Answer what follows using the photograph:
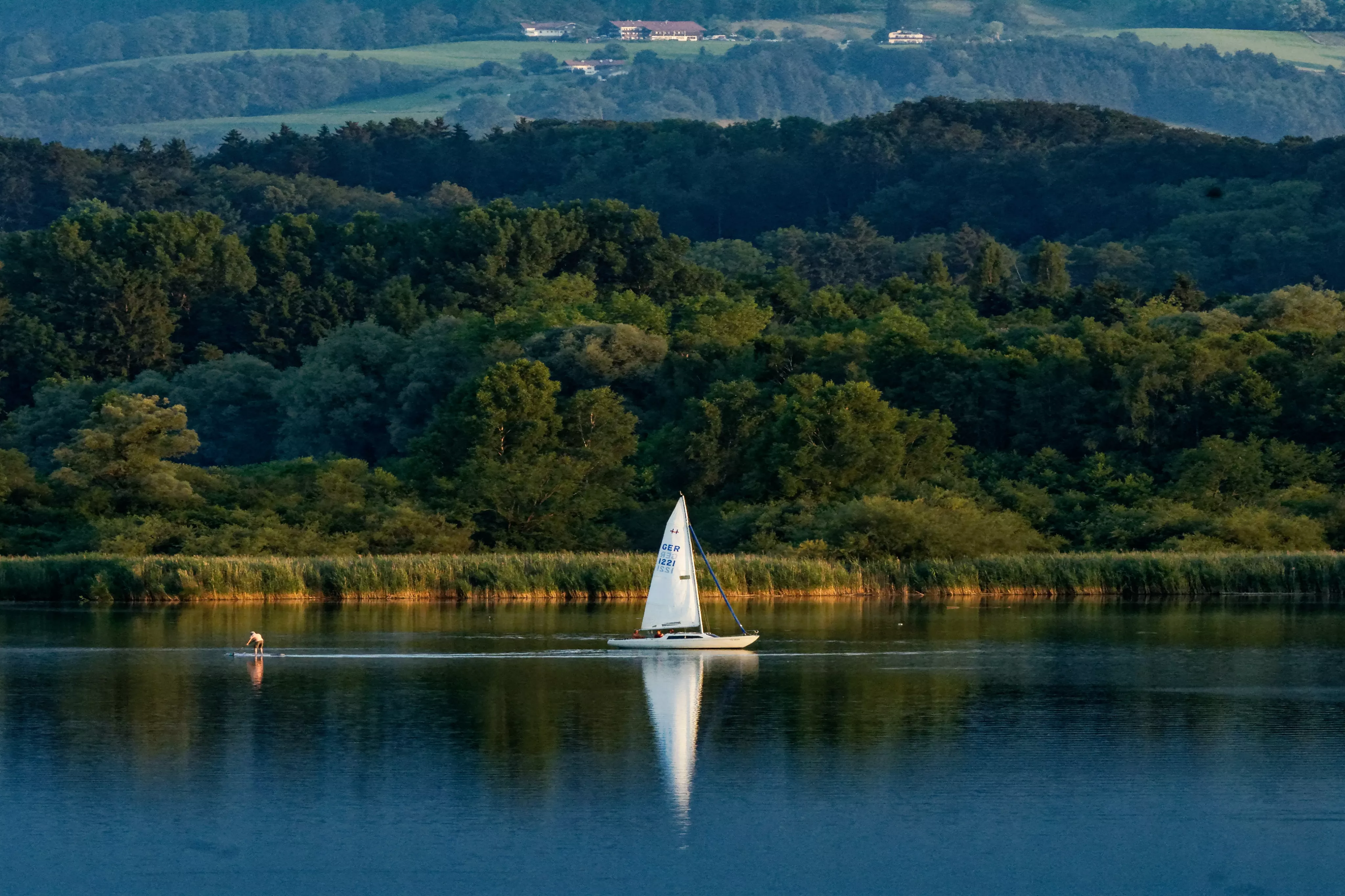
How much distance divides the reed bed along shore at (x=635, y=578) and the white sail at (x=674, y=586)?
11615 mm

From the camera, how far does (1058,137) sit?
154 metres

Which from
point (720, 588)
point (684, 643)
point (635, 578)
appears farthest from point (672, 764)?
point (635, 578)

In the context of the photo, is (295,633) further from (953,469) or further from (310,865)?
(953,469)

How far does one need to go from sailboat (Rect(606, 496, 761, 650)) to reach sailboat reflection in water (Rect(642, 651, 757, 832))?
0.23 m

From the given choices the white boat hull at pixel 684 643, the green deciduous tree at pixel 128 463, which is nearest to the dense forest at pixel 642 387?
the green deciduous tree at pixel 128 463

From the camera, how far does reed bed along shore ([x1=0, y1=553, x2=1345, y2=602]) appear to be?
178 feet

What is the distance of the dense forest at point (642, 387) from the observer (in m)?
64.1

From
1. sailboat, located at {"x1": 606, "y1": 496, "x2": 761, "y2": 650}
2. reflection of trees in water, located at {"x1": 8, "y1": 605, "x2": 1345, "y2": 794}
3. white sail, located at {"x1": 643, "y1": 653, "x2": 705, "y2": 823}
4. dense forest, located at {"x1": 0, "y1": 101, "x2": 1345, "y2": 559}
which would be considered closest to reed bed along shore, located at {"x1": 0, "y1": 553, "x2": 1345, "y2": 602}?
dense forest, located at {"x1": 0, "y1": 101, "x2": 1345, "y2": 559}

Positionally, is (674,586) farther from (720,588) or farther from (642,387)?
(642,387)

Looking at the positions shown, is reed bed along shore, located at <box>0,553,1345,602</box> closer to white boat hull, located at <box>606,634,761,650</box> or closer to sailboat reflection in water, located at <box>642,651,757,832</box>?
white boat hull, located at <box>606,634,761,650</box>

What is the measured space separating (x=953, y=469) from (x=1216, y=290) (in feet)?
163

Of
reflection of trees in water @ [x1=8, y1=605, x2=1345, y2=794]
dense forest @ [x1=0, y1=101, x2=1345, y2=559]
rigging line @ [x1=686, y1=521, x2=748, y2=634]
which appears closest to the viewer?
reflection of trees in water @ [x1=8, y1=605, x2=1345, y2=794]

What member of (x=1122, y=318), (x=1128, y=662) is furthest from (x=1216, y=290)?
(x=1128, y=662)

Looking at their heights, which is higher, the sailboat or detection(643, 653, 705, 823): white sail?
the sailboat
